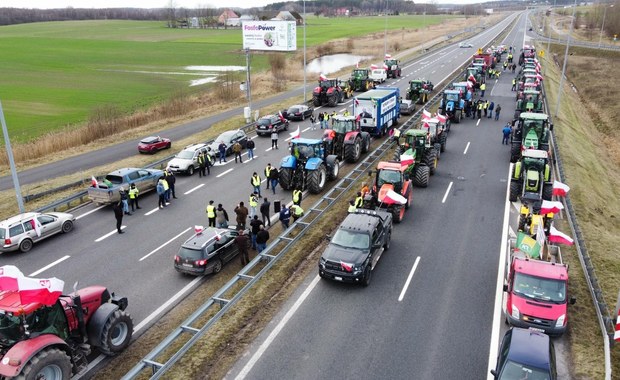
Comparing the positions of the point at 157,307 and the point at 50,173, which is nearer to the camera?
the point at 157,307

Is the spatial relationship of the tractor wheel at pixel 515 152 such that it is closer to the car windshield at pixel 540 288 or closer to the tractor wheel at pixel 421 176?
the tractor wheel at pixel 421 176

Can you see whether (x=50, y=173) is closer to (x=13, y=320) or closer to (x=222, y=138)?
(x=222, y=138)

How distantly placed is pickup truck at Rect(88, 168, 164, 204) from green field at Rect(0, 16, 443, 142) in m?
21.1

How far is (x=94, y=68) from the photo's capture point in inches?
3248

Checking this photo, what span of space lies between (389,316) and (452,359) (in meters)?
2.45

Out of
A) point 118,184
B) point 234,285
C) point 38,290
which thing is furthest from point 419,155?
point 38,290

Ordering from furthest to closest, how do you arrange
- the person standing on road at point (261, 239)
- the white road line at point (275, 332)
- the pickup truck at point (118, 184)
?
the pickup truck at point (118, 184), the person standing on road at point (261, 239), the white road line at point (275, 332)

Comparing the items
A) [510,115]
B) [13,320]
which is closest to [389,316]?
[13,320]

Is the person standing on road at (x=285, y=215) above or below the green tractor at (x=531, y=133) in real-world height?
below

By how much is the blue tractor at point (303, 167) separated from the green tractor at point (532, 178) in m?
9.75

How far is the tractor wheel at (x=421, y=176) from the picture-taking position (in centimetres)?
2528

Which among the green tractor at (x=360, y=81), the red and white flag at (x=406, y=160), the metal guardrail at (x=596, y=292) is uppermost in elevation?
the green tractor at (x=360, y=81)

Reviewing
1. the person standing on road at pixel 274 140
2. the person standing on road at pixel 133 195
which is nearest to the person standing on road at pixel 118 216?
the person standing on road at pixel 133 195

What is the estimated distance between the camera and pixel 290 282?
16375mm
